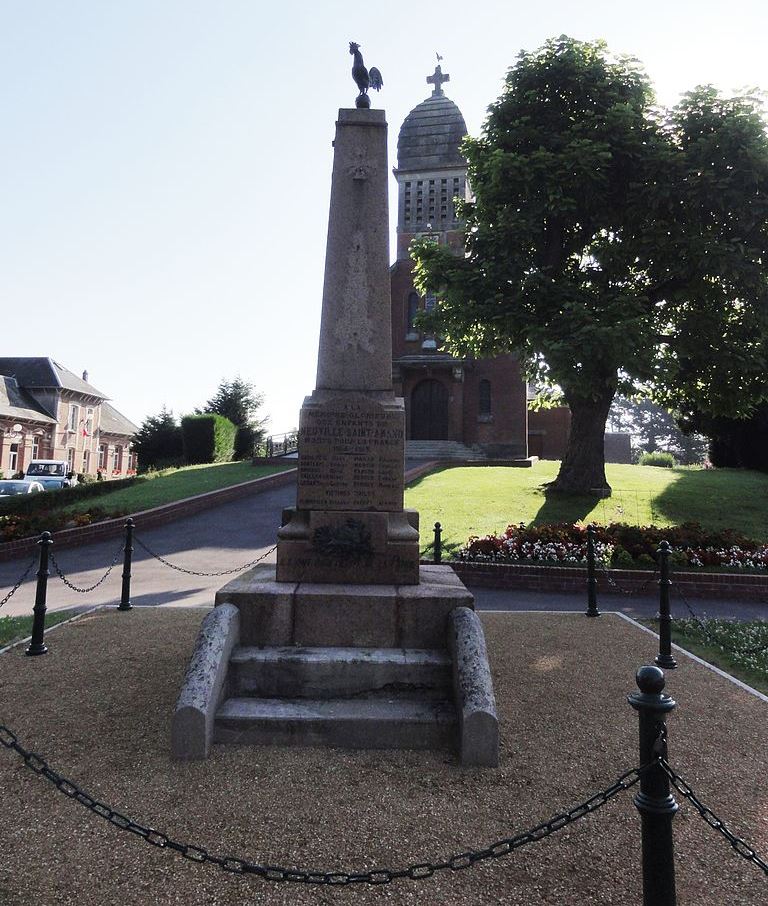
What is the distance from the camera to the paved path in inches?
363

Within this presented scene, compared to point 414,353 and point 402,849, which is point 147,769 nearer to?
point 402,849

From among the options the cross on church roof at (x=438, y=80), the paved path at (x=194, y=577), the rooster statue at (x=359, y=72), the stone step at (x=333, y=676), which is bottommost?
the paved path at (x=194, y=577)

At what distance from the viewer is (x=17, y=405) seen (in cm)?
4581

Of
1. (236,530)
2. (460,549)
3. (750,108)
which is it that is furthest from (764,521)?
(236,530)

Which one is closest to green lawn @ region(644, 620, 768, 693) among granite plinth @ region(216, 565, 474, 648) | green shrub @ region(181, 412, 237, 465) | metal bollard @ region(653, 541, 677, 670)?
metal bollard @ region(653, 541, 677, 670)

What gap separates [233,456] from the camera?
123ft

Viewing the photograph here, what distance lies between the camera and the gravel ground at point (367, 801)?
2752 millimetres

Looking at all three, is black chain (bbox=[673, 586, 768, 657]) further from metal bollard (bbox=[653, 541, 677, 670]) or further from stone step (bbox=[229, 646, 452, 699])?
stone step (bbox=[229, 646, 452, 699])

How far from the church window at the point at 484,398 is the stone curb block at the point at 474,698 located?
93.5 ft

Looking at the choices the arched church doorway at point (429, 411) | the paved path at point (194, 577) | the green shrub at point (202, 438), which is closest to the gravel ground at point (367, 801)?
the paved path at point (194, 577)

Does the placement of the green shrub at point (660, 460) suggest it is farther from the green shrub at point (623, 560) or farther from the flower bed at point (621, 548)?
the green shrub at point (623, 560)

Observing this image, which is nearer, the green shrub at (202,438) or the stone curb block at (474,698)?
the stone curb block at (474,698)

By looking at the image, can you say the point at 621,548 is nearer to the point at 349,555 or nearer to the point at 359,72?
the point at 349,555

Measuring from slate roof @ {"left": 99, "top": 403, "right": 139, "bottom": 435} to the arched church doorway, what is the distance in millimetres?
35723
